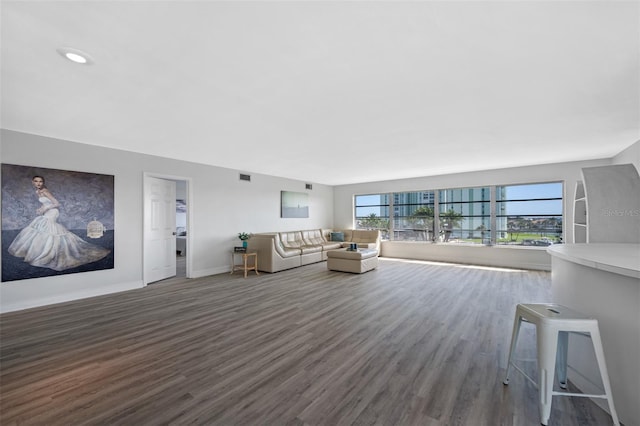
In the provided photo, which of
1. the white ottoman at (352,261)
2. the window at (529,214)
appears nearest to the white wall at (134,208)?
the white ottoman at (352,261)

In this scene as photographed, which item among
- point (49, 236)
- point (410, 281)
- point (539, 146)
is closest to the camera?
point (49, 236)

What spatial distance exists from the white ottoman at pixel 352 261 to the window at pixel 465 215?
3055 mm

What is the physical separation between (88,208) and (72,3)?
387cm

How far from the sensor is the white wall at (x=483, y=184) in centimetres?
609

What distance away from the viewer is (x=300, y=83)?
2.41 meters

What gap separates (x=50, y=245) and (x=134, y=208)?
1263 millimetres

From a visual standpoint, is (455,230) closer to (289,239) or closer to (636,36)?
(289,239)

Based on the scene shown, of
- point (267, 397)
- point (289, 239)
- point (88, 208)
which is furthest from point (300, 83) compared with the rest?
point (289, 239)

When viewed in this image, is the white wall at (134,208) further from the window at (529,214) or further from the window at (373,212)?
the window at (529,214)

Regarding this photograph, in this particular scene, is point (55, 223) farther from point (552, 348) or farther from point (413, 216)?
point (413, 216)

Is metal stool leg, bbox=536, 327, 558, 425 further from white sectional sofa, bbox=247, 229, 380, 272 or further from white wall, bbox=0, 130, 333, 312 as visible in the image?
white wall, bbox=0, 130, 333, 312

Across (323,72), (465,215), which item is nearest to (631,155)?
(465,215)

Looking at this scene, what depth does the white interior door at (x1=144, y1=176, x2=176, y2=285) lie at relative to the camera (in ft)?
16.8

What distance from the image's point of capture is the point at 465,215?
301 inches
